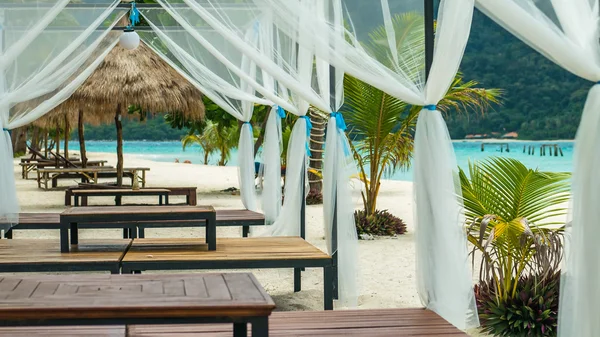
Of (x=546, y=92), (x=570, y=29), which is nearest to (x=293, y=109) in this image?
(x=570, y=29)

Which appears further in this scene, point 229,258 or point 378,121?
point 378,121

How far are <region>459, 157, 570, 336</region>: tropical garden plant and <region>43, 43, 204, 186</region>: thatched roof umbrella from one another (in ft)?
22.6

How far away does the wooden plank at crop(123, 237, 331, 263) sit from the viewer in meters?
4.14

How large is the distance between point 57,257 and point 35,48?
2179 mm

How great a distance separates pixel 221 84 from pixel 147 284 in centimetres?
441

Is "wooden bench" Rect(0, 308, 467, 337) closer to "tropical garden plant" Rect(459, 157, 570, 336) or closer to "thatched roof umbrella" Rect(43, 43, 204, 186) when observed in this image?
"tropical garden plant" Rect(459, 157, 570, 336)

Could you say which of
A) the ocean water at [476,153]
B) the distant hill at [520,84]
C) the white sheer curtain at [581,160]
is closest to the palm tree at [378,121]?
the white sheer curtain at [581,160]

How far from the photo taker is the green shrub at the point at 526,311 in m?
3.93

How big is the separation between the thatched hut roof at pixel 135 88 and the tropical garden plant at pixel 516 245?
6.88 metres

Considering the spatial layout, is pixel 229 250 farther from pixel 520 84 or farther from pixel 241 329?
pixel 520 84

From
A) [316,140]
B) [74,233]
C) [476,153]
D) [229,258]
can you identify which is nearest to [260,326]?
[229,258]

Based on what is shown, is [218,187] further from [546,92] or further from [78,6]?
[546,92]

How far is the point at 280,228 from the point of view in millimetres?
5949

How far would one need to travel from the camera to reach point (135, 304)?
205 cm
